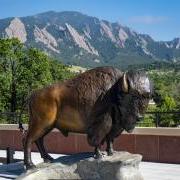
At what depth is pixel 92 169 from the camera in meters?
8.43

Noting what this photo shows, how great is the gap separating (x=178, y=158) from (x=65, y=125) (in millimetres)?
5692

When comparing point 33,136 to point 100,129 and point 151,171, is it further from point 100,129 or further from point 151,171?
point 151,171

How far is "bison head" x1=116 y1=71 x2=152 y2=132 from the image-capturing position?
802 centimetres

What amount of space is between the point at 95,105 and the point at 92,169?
106 cm

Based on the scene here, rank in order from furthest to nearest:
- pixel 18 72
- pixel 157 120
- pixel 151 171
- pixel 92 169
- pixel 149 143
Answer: pixel 18 72, pixel 157 120, pixel 149 143, pixel 151 171, pixel 92 169

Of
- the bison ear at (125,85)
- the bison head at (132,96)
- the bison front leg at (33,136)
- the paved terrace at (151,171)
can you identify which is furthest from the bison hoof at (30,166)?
the paved terrace at (151,171)

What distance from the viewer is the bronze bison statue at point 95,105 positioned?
8.09m

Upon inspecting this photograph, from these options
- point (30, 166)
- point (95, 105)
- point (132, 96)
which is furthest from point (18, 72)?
point (132, 96)

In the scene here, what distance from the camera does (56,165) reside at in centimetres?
855

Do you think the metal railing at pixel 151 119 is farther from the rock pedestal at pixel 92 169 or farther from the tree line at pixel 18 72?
the rock pedestal at pixel 92 169

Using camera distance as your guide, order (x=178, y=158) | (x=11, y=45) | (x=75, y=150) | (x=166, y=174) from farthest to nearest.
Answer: (x=11, y=45) → (x=75, y=150) → (x=178, y=158) → (x=166, y=174)

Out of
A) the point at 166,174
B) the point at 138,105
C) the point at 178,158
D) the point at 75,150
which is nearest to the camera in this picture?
the point at 138,105

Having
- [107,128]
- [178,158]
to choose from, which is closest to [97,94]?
[107,128]

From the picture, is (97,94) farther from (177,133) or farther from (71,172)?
(177,133)
